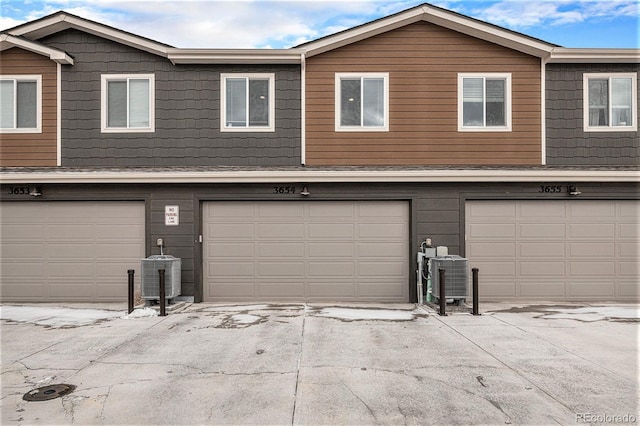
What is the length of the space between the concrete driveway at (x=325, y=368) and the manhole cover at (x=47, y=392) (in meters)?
0.10

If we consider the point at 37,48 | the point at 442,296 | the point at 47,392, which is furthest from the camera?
the point at 37,48

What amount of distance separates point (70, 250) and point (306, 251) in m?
5.76

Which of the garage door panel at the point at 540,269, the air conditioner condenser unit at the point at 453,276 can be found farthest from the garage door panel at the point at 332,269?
the garage door panel at the point at 540,269

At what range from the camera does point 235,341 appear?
22.8 ft

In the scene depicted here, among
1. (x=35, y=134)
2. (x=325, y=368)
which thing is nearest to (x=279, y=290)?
(x=325, y=368)

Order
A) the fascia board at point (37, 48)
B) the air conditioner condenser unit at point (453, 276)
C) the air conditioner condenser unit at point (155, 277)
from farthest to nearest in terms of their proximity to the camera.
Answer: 1. the fascia board at point (37, 48)
2. the air conditioner condenser unit at point (155, 277)
3. the air conditioner condenser unit at point (453, 276)

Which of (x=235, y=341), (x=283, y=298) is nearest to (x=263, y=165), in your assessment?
(x=283, y=298)

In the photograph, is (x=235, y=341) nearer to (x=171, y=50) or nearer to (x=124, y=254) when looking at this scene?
(x=124, y=254)

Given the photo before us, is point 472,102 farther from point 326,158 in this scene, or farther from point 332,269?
point 332,269

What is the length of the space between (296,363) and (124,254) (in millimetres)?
6527

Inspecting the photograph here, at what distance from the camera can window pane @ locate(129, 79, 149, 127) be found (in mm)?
10578

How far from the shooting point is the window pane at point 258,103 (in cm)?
1052

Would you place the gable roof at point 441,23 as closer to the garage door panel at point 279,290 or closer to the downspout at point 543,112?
the downspout at point 543,112

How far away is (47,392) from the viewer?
4.88m
